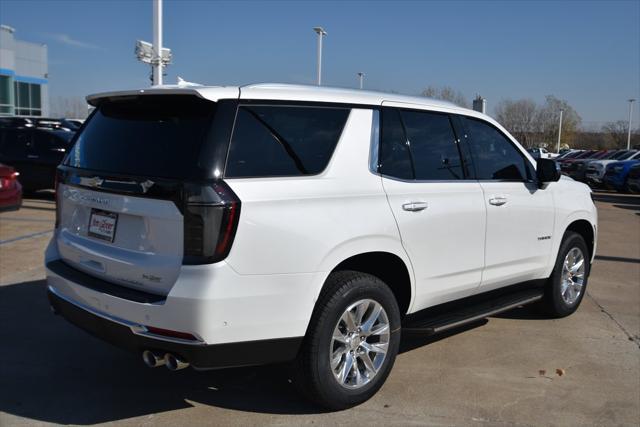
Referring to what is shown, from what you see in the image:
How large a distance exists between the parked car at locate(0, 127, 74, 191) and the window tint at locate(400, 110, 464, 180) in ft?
36.3

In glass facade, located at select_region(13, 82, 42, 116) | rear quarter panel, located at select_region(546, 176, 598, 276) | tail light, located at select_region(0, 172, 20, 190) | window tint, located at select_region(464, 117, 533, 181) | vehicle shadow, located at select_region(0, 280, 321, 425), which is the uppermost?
glass facade, located at select_region(13, 82, 42, 116)

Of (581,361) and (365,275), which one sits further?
(581,361)

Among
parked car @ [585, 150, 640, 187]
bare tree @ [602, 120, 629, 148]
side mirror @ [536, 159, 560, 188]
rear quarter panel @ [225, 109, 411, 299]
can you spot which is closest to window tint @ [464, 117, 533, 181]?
side mirror @ [536, 159, 560, 188]

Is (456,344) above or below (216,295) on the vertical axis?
below

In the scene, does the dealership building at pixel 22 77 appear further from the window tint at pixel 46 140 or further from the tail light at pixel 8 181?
the tail light at pixel 8 181

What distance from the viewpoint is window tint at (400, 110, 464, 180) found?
433 cm

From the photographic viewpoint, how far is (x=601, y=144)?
73375 mm

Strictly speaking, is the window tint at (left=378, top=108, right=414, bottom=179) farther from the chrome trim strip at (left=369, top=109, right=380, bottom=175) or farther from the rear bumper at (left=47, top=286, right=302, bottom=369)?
the rear bumper at (left=47, top=286, right=302, bottom=369)

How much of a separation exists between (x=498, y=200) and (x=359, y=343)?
178cm

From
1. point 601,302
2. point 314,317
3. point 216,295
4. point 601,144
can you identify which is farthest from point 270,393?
point 601,144

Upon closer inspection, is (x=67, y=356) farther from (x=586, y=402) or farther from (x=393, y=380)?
(x=586, y=402)

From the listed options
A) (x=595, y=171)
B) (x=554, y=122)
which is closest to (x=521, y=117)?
(x=554, y=122)

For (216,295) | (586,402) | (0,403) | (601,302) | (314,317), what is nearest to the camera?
(216,295)

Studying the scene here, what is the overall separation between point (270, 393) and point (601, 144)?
77.8 meters
